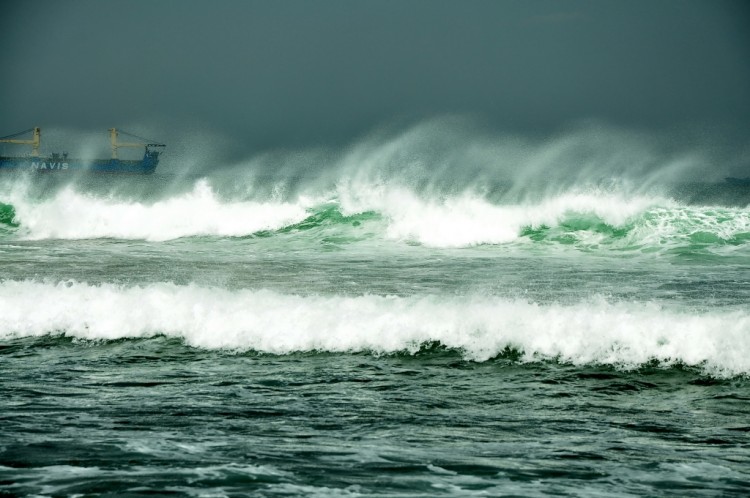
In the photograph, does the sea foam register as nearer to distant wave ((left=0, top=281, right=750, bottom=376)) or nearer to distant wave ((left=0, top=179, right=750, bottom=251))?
distant wave ((left=0, top=179, right=750, bottom=251))

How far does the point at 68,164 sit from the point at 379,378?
323ft

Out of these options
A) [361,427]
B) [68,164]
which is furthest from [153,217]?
[68,164]

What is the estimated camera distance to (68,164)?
98875mm

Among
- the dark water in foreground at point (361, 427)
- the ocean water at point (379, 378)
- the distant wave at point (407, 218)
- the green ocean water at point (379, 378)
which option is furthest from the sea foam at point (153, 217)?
the dark water in foreground at point (361, 427)

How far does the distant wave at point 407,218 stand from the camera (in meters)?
23.2

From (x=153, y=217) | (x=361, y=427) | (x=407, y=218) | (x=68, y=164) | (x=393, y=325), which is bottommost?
(x=361, y=427)

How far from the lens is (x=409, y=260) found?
1955 cm

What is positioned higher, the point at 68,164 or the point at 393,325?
the point at 68,164

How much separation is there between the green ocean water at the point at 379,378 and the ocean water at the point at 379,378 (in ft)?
0.09

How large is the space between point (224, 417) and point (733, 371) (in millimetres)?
5149

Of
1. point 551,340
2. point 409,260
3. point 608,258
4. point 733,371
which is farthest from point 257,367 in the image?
point 608,258

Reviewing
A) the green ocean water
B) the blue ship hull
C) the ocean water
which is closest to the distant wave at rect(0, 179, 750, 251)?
the ocean water

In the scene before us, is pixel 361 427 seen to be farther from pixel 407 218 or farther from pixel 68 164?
pixel 68 164

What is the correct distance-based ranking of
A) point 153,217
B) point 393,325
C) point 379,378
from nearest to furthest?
point 379,378
point 393,325
point 153,217
